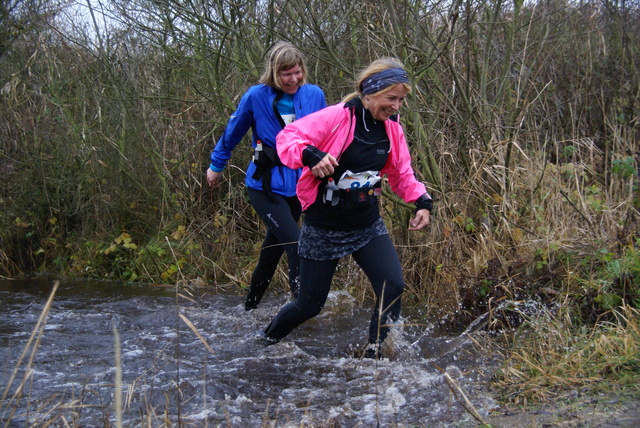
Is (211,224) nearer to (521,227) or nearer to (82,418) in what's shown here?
(521,227)

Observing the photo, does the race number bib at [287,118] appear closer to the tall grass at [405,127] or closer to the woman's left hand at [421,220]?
the tall grass at [405,127]

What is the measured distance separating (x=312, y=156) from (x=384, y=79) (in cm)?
61

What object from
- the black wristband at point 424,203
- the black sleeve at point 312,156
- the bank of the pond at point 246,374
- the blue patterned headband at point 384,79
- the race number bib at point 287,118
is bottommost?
the bank of the pond at point 246,374

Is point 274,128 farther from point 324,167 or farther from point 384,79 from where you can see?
point 324,167

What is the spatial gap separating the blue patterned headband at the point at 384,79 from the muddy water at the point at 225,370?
1.61 metres

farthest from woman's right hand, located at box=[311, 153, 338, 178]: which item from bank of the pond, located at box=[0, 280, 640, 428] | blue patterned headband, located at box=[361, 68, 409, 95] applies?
bank of the pond, located at box=[0, 280, 640, 428]

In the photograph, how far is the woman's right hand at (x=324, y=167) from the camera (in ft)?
11.3

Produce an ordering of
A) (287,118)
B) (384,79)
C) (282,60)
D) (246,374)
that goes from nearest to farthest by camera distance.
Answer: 1. (384,79)
2. (246,374)
3. (282,60)
4. (287,118)

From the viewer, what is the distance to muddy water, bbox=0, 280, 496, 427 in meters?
3.41

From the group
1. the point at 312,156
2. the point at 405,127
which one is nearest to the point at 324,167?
the point at 312,156

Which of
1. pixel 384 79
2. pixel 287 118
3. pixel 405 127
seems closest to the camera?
pixel 384 79

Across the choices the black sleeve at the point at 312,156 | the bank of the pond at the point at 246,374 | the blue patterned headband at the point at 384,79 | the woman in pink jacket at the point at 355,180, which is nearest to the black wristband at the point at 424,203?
the woman in pink jacket at the point at 355,180

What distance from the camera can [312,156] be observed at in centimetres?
350

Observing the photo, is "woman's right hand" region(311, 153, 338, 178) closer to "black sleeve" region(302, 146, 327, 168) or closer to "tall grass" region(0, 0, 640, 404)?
"black sleeve" region(302, 146, 327, 168)
